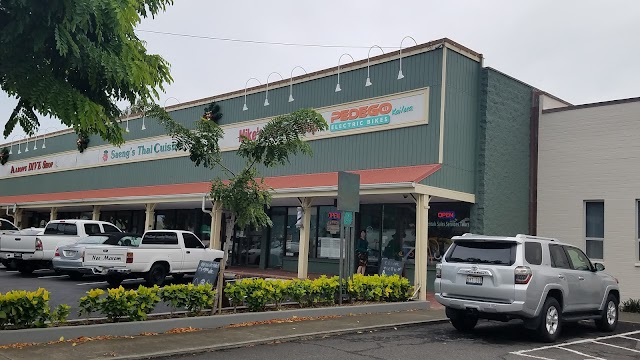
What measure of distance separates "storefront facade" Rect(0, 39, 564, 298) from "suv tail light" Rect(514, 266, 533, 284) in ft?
19.0

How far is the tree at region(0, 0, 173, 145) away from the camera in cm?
614

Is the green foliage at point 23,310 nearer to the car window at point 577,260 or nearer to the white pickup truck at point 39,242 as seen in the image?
the car window at point 577,260

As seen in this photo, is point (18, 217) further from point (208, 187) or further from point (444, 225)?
point (444, 225)

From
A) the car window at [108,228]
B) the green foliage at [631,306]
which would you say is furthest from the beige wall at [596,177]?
the car window at [108,228]

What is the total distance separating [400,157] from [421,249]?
3333 millimetres

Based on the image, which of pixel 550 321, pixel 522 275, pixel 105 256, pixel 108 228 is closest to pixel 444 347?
pixel 522 275

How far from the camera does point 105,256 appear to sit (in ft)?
51.4

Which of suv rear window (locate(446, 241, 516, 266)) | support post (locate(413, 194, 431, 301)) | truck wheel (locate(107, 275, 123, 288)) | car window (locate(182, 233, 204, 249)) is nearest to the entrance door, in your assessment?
car window (locate(182, 233, 204, 249))

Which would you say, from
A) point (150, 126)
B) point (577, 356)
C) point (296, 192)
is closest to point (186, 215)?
point (150, 126)

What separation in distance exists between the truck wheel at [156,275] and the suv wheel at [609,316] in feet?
36.7

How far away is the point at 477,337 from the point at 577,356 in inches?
77.8

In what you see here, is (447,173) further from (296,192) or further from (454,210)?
(296,192)

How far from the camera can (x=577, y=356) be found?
8945 millimetres

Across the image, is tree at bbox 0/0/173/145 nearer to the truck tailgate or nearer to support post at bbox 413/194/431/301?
the truck tailgate
